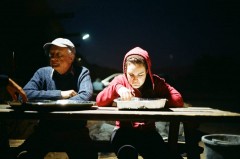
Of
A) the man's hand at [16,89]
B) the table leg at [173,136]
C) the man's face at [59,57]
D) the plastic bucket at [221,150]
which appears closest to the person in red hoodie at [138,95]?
the table leg at [173,136]

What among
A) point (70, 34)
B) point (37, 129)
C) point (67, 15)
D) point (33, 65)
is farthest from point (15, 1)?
point (37, 129)

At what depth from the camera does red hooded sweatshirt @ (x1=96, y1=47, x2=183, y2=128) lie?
10.6ft

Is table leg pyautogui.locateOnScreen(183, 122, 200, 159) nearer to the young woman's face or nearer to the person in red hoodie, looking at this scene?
the person in red hoodie

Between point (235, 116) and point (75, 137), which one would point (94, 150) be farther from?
point (235, 116)

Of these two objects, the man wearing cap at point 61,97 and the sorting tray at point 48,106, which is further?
the man wearing cap at point 61,97

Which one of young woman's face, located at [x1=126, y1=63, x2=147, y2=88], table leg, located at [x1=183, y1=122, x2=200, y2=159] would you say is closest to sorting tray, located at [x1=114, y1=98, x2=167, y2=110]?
young woman's face, located at [x1=126, y1=63, x2=147, y2=88]

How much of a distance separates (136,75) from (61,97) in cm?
97

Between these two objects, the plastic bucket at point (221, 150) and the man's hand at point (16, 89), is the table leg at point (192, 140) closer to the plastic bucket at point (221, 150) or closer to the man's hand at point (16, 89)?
the plastic bucket at point (221, 150)

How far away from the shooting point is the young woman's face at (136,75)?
3.21m

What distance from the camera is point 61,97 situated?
10.7 ft

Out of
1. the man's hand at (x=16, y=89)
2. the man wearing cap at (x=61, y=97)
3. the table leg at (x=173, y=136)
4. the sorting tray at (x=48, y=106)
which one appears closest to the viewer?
the sorting tray at (x=48, y=106)

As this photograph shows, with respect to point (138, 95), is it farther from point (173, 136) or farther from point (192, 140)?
point (192, 140)

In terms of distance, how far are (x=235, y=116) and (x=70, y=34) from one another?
16.7 metres

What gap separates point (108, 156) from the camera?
5.26 meters
